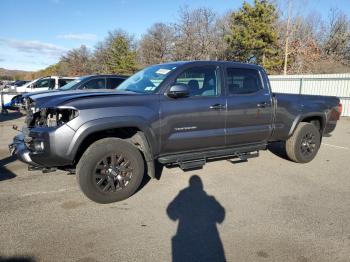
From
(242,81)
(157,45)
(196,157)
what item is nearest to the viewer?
(196,157)

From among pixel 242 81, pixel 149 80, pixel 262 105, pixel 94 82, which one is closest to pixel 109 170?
pixel 149 80

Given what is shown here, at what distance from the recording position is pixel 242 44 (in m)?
32.6

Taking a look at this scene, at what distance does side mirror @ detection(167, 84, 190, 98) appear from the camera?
4.51 metres

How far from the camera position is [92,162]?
414cm

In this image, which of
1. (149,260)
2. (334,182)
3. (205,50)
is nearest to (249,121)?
(334,182)

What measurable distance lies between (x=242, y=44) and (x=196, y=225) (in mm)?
31137

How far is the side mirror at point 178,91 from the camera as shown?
14.8 ft

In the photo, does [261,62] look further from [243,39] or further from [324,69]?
[324,69]

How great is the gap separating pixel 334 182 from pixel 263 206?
6.12 feet

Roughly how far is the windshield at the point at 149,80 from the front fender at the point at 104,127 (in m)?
0.60

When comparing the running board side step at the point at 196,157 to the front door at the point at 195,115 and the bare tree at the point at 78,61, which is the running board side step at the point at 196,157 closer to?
the front door at the point at 195,115

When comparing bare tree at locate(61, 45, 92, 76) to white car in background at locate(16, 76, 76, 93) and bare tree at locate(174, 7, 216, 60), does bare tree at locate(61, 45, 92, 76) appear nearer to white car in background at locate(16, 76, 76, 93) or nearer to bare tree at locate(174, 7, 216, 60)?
bare tree at locate(174, 7, 216, 60)

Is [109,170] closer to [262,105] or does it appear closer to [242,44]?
[262,105]

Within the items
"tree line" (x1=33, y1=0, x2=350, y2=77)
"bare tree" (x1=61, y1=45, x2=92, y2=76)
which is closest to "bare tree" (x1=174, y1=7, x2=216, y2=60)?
"tree line" (x1=33, y1=0, x2=350, y2=77)
